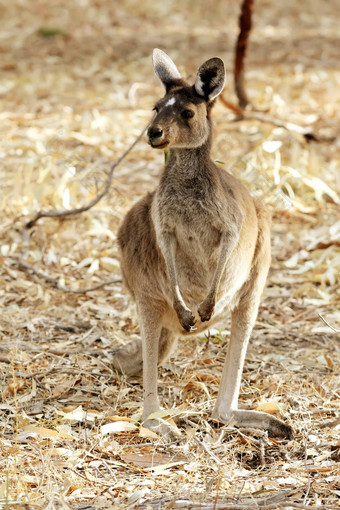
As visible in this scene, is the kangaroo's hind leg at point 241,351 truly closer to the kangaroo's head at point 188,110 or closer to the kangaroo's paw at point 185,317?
the kangaroo's paw at point 185,317

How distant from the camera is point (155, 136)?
2961 mm

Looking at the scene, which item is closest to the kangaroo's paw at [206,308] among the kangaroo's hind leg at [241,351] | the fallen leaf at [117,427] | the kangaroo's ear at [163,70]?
the kangaroo's hind leg at [241,351]

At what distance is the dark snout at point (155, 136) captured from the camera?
2.96 m

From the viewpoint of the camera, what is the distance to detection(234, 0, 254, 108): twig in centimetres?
696

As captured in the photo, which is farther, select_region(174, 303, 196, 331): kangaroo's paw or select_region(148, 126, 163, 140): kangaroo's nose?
select_region(174, 303, 196, 331): kangaroo's paw

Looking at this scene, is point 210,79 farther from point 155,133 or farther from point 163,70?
point 155,133

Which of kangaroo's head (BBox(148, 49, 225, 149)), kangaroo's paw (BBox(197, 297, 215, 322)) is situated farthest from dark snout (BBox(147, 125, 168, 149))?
kangaroo's paw (BBox(197, 297, 215, 322))

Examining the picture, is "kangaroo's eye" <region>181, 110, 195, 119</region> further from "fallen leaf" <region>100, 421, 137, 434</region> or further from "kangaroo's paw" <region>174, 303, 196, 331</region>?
"fallen leaf" <region>100, 421, 137, 434</region>

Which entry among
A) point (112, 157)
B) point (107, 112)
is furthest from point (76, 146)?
point (107, 112)

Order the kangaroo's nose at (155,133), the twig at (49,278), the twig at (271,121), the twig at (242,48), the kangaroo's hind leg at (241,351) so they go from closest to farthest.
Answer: the kangaroo's nose at (155,133), the kangaroo's hind leg at (241,351), the twig at (49,278), the twig at (271,121), the twig at (242,48)

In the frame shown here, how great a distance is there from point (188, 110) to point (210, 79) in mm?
192

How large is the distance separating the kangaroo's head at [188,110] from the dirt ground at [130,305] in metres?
1.16

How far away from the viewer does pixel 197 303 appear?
10.9 feet

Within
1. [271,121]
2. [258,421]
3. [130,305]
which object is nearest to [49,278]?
[130,305]
